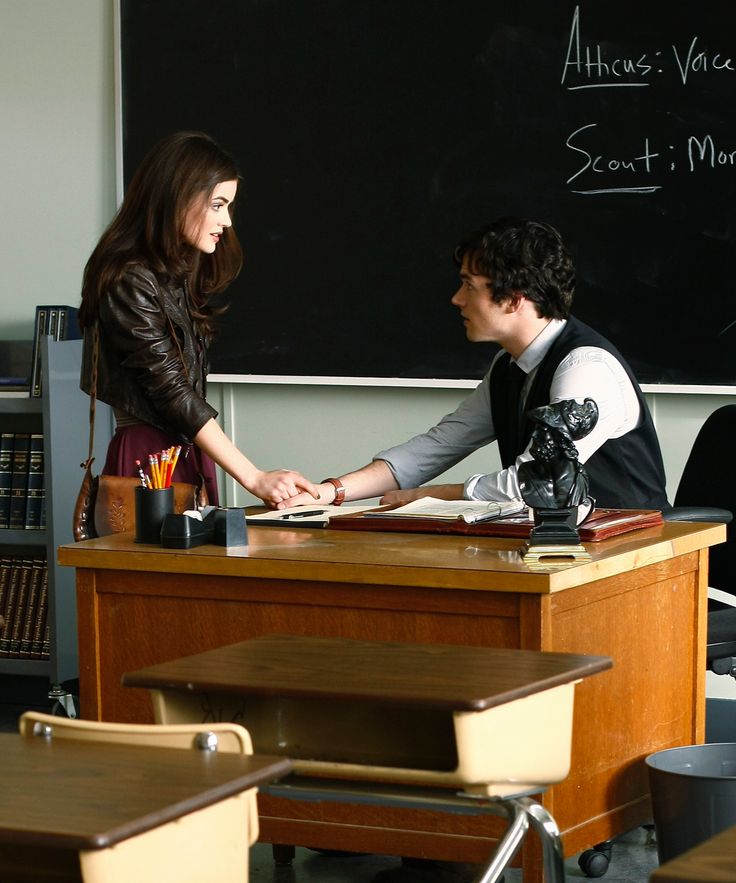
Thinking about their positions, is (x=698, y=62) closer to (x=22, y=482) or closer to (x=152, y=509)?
(x=152, y=509)

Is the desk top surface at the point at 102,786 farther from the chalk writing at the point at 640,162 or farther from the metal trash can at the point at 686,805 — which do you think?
the chalk writing at the point at 640,162

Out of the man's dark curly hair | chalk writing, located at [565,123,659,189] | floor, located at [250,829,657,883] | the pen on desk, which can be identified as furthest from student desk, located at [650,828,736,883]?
chalk writing, located at [565,123,659,189]

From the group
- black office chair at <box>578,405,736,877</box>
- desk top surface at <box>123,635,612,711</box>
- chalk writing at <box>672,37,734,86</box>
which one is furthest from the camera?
chalk writing at <box>672,37,734,86</box>

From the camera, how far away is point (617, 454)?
322cm

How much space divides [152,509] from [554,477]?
0.73 metres

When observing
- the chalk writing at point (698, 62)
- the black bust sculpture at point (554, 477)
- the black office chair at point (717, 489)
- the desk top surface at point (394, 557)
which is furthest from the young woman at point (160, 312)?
the chalk writing at point (698, 62)

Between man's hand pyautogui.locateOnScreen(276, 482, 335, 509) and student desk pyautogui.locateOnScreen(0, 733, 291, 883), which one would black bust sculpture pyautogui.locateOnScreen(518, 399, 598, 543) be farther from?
student desk pyautogui.locateOnScreen(0, 733, 291, 883)

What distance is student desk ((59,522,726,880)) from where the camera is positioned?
2.40 m

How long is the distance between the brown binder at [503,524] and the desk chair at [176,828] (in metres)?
1.10

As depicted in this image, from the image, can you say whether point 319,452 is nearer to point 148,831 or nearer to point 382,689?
point 382,689

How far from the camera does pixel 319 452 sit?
14.5 ft

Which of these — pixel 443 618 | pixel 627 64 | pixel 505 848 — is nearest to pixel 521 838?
pixel 505 848

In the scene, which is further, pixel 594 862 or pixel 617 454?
pixel 617 454

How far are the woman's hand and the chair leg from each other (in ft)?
2.25
